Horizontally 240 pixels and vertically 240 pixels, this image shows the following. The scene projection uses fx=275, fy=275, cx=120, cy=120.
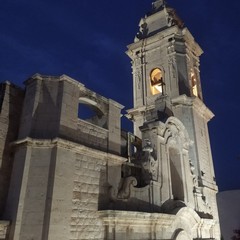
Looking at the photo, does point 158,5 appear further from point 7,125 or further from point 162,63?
point 7,125

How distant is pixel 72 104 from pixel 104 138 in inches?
70.4

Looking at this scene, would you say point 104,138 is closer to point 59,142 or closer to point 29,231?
point 59,142

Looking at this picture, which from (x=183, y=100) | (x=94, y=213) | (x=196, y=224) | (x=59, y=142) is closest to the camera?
(x=59, y=142)

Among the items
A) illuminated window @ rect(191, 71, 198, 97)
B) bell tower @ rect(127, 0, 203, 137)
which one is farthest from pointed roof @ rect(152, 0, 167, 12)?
illuminated window @ rect(191, 71, 198, 97)

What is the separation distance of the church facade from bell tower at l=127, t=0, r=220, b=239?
89mm

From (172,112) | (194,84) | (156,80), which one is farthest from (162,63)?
(172,112)

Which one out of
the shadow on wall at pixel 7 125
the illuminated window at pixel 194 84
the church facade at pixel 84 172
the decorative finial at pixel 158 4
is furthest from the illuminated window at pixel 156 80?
the shadow on wall at pixel 7 125

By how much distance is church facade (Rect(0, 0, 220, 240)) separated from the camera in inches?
295

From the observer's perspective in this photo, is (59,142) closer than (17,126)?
Yes

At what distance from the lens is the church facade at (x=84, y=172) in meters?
7.50

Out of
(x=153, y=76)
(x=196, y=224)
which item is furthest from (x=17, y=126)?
(x=153, y=76)

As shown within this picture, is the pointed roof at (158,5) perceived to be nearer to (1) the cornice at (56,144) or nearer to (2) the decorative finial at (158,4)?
(2) the decorative finial at (158,4)

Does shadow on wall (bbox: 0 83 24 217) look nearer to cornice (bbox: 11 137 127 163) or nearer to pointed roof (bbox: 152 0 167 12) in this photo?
cornice (bbox: 11 137 127 163)

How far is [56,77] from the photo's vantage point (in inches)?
361
